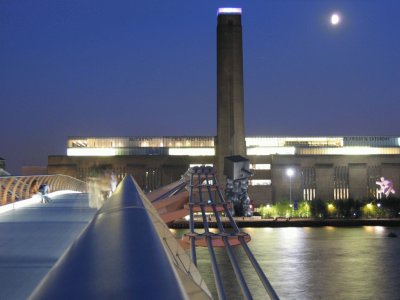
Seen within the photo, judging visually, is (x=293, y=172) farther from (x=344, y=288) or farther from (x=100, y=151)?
(x=344, y=288)

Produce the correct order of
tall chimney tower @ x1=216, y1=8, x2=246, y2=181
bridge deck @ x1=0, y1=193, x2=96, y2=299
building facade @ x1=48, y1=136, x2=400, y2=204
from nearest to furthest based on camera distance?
1. bridge deck @ x1=0, y1=193, x2=96, y2=299
2. tall chimney tower @ x1=216, y1=8, x2=246, y2=181
3. building facade @ x1=48, y1=136, x2=400, y2=204

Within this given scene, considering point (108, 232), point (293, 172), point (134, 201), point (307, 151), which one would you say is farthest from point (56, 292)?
point (307, 151)

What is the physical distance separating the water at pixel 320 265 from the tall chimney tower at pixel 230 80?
2804 cm

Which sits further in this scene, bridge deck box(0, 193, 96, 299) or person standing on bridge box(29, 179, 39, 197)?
person standing on bridge box(29, 179, 39, 197)

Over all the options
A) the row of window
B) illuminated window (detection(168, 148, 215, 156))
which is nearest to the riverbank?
the row of window

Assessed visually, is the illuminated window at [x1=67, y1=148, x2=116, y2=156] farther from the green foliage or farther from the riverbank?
the riverbank

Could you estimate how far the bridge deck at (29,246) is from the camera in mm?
6168

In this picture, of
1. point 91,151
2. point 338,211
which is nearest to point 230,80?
point 338,211

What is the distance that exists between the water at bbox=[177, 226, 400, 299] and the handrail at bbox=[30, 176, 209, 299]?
67.5ft

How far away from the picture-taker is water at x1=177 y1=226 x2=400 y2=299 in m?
25.5

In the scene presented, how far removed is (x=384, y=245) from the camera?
41.0 meters

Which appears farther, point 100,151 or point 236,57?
point 100,151

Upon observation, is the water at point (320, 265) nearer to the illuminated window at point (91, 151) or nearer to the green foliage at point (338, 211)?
the green foliage at point (338, 211)

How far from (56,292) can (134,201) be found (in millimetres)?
2966
